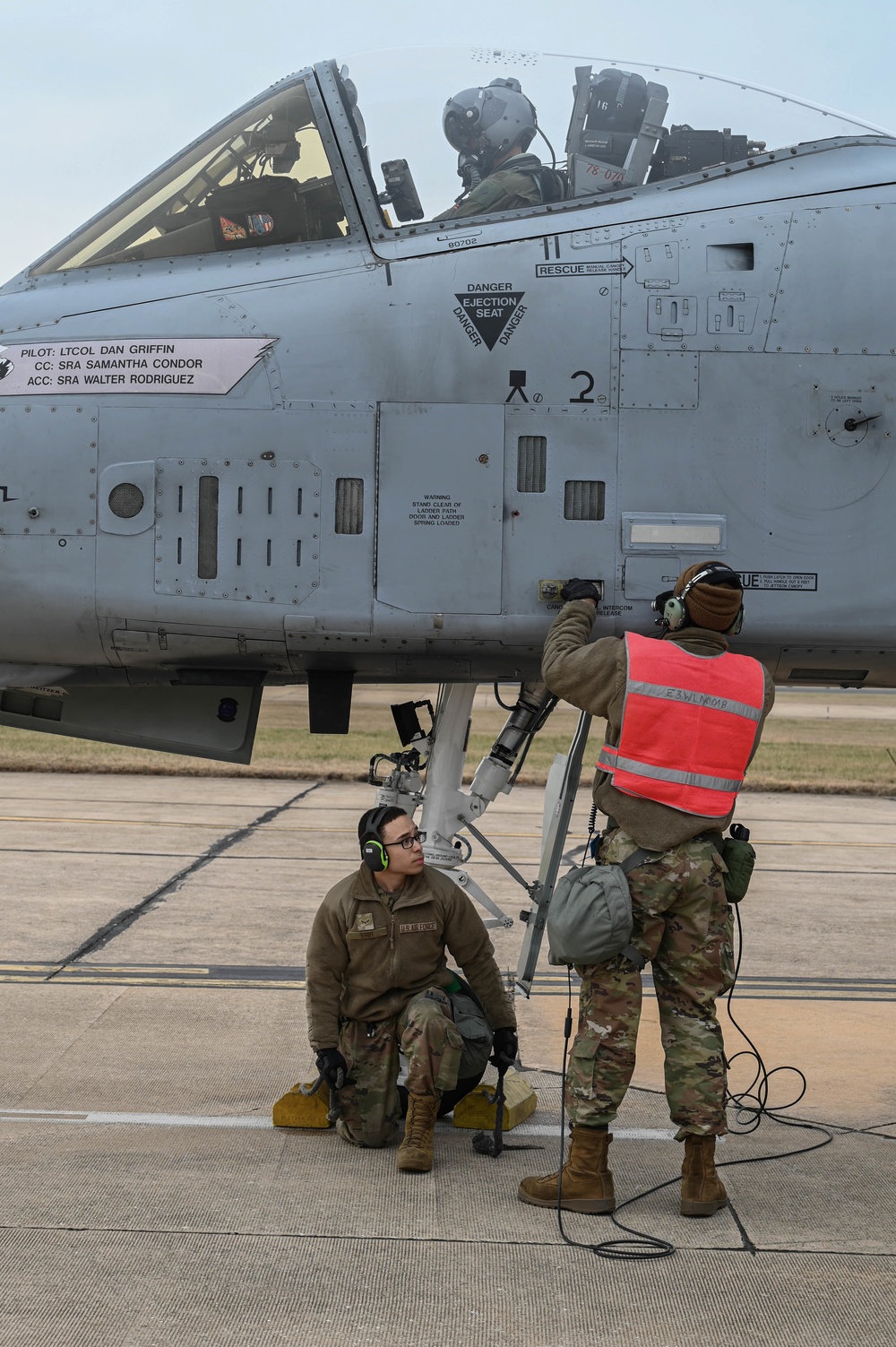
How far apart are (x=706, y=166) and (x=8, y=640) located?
3231 mm

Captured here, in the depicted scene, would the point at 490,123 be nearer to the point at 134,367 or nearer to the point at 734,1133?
the point at 134,367

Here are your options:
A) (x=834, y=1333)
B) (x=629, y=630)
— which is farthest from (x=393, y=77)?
(x=834, y=1333)

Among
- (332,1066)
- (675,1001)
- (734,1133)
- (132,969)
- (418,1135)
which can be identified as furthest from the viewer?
(132,969)

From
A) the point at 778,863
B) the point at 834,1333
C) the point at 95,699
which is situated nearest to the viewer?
the point at 834,1333

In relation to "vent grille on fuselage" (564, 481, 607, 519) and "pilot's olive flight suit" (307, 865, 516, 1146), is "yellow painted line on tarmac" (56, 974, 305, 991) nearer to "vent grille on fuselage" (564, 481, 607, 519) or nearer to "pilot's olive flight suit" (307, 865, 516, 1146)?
"pilot's olive flight suit" (307, 865, 516, 1146)

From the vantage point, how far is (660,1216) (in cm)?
441

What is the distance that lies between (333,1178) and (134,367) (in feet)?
10.1

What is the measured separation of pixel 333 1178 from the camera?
471 cm

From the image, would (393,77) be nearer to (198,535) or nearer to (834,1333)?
(198,535)

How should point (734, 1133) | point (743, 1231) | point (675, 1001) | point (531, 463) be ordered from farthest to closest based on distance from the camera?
point (734, 1133) < point (531, 463) < point (675, 1001) < point (743, 1231)

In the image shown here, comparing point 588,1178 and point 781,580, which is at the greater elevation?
point 781,580

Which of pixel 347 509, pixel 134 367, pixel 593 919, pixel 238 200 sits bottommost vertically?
pixel 593 919

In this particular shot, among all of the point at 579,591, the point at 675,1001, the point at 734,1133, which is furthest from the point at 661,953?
the point at 734,1133

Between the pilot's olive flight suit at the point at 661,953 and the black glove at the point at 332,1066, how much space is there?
3.37ft
